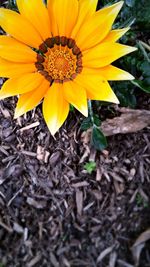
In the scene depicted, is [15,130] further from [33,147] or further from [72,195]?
[72,195]

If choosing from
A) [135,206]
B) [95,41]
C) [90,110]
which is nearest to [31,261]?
[135,206]

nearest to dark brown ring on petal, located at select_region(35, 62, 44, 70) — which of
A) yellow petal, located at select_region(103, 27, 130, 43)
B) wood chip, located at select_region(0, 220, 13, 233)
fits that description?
yellow petal, located at select_region(103, 27, 130, 43)

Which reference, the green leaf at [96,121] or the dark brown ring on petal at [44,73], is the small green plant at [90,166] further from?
the dark brown ring on petal at [44,73]

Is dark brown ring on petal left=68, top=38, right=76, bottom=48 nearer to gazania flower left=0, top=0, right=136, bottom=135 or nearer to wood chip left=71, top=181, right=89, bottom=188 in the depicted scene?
gazania flower left=0, top=0, right=136, bottom=135

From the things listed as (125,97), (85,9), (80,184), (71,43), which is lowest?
(80,184)

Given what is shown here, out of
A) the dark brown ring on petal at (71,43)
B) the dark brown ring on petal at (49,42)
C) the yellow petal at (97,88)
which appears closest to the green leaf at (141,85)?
the yellow petal at (97,88)

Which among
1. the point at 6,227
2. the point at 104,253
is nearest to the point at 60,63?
the point at 6,227

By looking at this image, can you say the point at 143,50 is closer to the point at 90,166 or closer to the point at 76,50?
the point at 76,50
